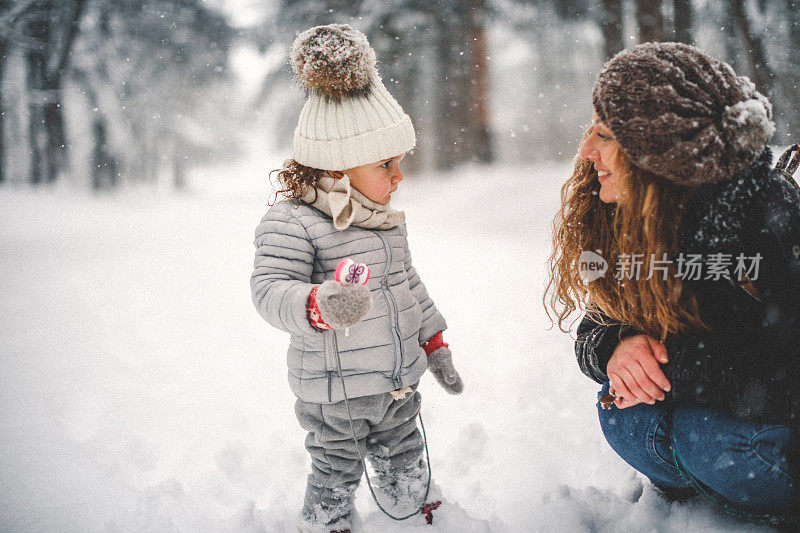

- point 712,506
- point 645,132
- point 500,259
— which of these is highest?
point 645,132

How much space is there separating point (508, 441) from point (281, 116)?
10156 mm

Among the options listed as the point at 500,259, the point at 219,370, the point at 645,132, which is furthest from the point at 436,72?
the point at 645,132

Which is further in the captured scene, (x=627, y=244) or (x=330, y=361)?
(x=330, y=361)

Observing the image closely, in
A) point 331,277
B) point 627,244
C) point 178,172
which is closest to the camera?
point 627,244

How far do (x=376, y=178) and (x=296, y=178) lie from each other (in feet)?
0.93

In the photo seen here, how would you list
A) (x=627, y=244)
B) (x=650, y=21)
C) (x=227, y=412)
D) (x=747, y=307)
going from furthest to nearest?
(x=650, y=21), (x=227, y=412), (x=627, y=244), (x=747, y=307)

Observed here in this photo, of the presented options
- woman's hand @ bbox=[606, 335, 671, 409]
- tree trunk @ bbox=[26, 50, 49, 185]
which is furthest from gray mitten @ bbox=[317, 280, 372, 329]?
tree trunk @ bbox=[26, 50, 49, 185]

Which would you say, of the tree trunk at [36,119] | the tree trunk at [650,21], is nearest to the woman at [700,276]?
the tree trunk at [650,21]

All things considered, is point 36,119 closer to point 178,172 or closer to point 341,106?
point 178,172

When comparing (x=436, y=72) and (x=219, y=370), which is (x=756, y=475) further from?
(x=436, y=72)

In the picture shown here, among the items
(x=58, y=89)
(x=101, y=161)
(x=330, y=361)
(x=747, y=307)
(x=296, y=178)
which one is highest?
(x=58, y=89)

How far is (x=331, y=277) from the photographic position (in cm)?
169

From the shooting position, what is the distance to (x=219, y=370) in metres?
3.20

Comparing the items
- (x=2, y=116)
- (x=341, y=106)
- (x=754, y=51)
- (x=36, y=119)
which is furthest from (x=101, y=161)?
(x=754, y=51)
